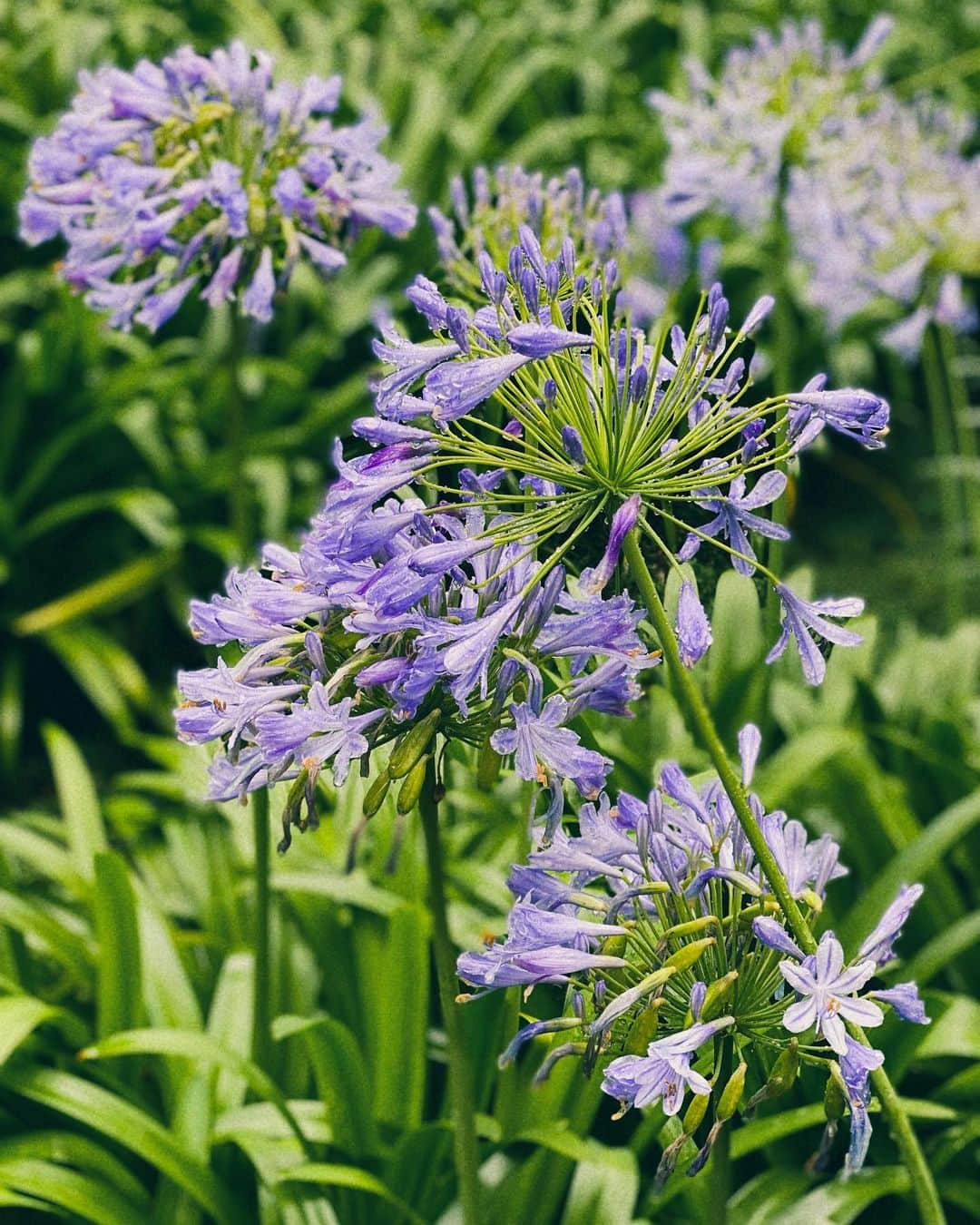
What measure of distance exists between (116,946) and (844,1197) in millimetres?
1391

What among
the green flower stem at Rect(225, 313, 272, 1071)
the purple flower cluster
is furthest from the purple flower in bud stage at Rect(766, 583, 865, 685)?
the green flower stem at Rect(225, 313, 272, 1071)

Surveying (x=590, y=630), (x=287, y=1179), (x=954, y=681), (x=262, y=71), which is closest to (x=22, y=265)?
(x=262, y=71)

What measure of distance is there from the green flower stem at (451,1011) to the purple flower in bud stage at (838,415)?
59cm

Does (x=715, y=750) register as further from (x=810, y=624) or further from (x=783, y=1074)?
(x=783, y=1074)

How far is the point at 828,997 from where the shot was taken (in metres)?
1.44

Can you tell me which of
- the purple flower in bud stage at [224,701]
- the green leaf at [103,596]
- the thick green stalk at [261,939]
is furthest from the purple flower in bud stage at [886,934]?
the green leaf at [103,596]

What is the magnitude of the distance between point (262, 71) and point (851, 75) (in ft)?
6.31

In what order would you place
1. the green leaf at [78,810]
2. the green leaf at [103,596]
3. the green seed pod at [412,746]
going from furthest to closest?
the green leaf at [103,596] < the green leaf at [78,810] < the green seed pod at [412,746]

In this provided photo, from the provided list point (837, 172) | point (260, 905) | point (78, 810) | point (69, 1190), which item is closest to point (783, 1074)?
point (260, 905)

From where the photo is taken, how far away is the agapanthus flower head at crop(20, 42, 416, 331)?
2514 millimetres

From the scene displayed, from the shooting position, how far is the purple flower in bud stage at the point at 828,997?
142cm

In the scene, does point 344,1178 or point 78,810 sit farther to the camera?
point 78,810

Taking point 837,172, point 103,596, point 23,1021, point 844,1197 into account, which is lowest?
point 844,1197

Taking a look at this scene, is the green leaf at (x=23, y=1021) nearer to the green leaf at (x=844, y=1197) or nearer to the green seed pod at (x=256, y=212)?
the green leaf at (x=844, y=1197)
